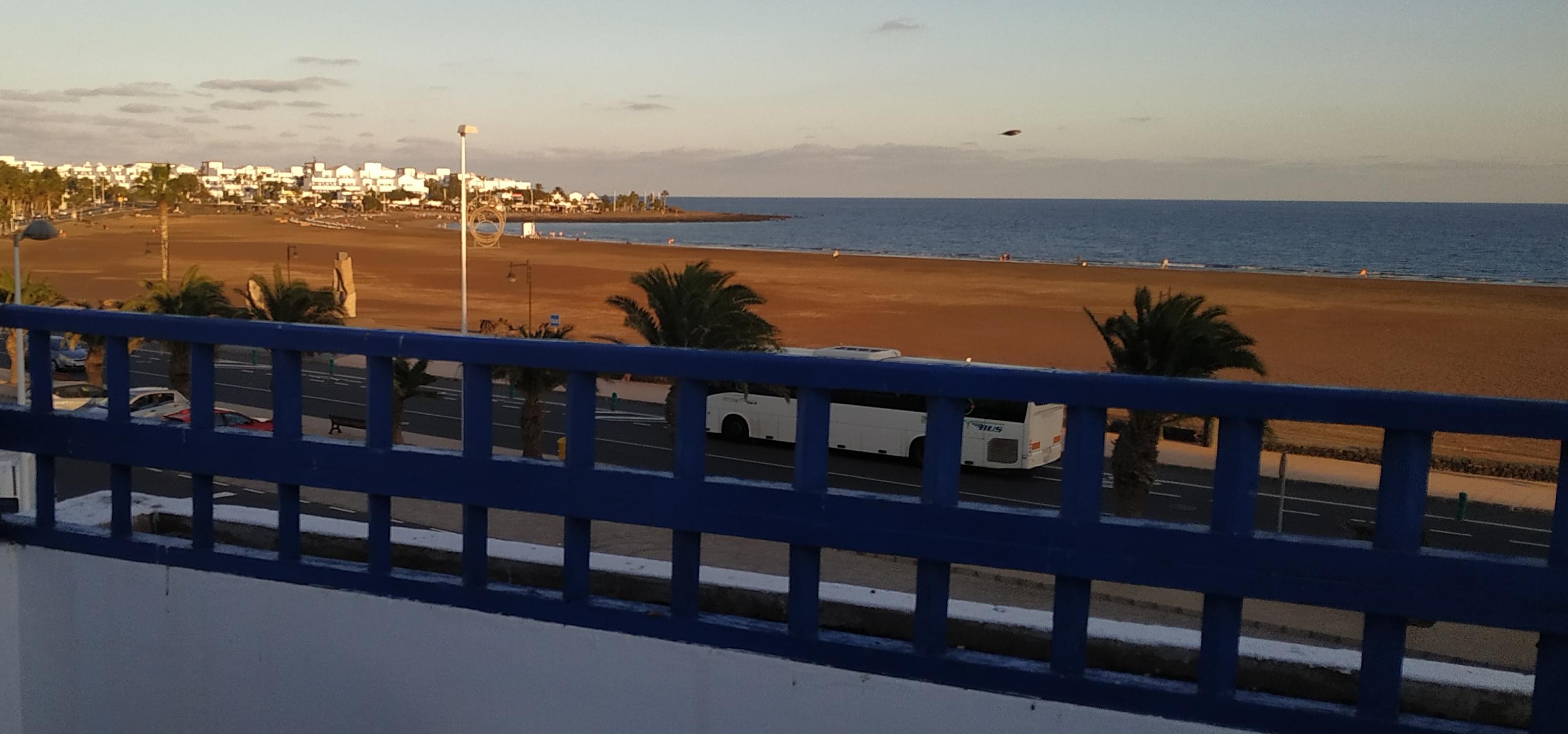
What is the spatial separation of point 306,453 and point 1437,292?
8962 cm

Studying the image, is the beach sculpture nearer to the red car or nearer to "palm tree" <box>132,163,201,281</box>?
"palm tree" <box>132,163,201,281</box>

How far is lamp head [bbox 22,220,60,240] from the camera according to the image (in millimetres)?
19391

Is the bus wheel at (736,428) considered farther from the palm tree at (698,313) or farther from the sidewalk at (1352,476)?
the palm tree at (698,313)

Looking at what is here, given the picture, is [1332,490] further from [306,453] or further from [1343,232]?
[1343,232]

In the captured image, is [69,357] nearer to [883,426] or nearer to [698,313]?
[698,313]

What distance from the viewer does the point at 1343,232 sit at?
188 metres

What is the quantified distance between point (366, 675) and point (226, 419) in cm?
1239

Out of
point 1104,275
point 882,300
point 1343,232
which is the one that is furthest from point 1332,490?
point 1343,232

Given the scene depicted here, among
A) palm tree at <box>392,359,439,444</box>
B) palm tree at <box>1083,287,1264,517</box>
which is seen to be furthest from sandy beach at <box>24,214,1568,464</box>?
palm tree at <box>392,359,439,444</box>

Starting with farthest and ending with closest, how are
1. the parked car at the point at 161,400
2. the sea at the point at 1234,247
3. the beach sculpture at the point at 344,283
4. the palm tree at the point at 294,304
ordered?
1. the sea at the point at 1234,247
2. the beach sculpture at the point at 344,283
3. the palm tree at the point at 294,304
4. the parked car at the point at 161,400

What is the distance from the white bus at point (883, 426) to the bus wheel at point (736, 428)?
0.04 feet

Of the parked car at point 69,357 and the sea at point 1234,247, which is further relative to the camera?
the sea at point 1234,247

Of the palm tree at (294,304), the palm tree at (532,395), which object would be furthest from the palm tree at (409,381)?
the palm tree at (294,304)

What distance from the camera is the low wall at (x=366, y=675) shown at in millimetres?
3273
